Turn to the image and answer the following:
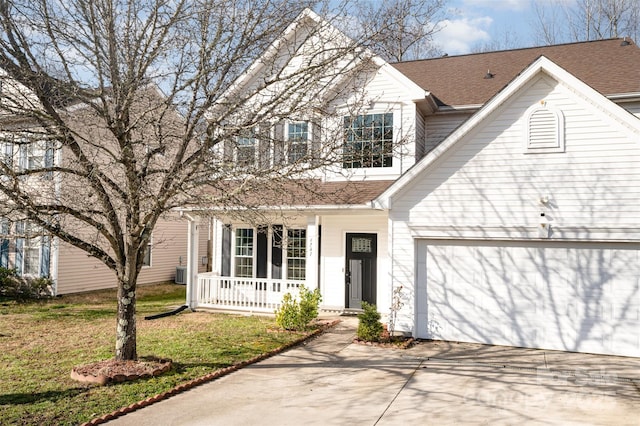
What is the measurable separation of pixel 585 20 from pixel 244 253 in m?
22.3

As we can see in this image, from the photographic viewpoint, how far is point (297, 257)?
14.6 metres

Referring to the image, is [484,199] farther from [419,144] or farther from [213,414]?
[213,414]

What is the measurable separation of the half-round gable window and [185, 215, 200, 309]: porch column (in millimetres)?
9098

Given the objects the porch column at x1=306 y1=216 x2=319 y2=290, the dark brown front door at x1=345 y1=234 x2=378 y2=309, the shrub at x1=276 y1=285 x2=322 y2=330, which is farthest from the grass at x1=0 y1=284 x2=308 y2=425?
the dark brown front door at x1=345 y1=234 x2=378 y2=309

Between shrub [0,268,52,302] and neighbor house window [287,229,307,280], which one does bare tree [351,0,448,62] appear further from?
shrub [0,268,52,302]

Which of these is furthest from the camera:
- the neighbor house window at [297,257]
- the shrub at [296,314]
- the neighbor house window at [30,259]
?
the neighbor house window at [30,259]

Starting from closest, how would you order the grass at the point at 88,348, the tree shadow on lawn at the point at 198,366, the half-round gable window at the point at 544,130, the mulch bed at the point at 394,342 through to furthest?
the grass at the point at 88,348 → the tree shadow on lawn at the point at 198,366 → the half-round gable window at the point at 544,130 → the mulch bed at the point at 394,342

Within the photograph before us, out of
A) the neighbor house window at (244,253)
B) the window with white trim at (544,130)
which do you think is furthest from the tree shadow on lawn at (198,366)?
the window with white trim at (544,130)

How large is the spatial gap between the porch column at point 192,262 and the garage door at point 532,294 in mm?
6772

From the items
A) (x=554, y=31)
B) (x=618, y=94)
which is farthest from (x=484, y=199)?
(x=554, y=31)

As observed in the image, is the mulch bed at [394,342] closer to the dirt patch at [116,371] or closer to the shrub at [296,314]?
the shrub at [296,314]

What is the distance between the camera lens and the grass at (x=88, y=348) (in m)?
6.57

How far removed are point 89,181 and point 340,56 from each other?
4.28 metres

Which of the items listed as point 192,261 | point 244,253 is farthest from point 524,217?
point 192,261
